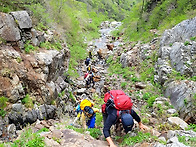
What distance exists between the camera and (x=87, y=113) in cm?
603

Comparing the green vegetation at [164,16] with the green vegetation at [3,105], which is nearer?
the green vegetation at [3,105]

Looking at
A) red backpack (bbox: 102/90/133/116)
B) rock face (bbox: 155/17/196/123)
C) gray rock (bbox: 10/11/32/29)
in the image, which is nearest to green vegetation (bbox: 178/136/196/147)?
red backpack (bbox: 102/90/133/116)

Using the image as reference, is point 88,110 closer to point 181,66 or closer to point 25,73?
point 25,73

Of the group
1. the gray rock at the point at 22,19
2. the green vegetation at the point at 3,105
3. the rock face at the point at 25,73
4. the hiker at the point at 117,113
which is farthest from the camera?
the gray rock at the point at 22,19

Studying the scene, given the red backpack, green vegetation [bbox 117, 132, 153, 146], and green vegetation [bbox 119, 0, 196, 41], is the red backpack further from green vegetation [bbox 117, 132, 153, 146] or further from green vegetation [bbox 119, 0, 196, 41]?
green vegetation [bbox 119, 0, 196, 41]

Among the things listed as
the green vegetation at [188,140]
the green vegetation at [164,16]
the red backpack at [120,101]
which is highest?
the green vegetation at [164,16]

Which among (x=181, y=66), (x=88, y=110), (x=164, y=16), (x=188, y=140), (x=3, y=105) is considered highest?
(x=164, y=16)

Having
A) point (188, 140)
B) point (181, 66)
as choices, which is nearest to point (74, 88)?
point (181, 66)

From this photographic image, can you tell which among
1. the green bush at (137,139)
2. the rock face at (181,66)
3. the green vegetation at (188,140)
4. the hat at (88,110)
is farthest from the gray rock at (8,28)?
the rock face at (181,66)

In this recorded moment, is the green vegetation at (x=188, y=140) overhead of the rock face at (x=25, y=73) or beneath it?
overhead

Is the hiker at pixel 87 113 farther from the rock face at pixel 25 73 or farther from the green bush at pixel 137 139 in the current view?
the rock face at pixel 25 73

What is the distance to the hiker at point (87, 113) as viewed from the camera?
6027 mm

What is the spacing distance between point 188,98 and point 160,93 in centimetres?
287

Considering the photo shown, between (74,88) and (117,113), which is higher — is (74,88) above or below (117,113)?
below
